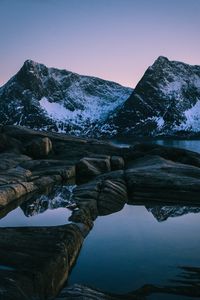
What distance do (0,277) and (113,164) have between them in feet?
87.0

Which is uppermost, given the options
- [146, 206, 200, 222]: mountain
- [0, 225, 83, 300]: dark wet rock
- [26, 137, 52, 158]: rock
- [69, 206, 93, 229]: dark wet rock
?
[26, 137, 52, 158]: rock

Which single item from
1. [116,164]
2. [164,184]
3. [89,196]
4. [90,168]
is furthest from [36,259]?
[116,164]

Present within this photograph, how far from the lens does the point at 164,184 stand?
25.8 metres

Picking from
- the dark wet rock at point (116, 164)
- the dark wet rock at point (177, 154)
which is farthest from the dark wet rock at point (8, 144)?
the dark wet rock at point (177, 154)

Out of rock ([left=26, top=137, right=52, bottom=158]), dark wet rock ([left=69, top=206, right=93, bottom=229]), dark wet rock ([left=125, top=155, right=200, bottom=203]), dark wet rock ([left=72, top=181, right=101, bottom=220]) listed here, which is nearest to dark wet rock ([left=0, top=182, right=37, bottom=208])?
dark wet rock ([left=72, top=181, right=101, bottom=220])

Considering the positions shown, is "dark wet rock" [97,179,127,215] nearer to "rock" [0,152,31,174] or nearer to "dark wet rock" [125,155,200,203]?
"dark wet rock" [125,155,200,203]

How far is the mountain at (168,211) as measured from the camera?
68.5ft

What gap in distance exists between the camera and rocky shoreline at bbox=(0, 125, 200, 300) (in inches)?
425

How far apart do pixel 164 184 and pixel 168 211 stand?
157 inches

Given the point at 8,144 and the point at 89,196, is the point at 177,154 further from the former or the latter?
the point at 89,196

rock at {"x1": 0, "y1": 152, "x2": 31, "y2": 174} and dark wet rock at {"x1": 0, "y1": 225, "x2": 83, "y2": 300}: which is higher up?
rock at {"x1": 0, "y1": 152, "x2": 31, "y2": 174}

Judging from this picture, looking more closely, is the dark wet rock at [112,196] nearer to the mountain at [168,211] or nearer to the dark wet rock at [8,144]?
the mountain at [168,211]

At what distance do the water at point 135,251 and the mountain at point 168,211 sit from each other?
24 cm

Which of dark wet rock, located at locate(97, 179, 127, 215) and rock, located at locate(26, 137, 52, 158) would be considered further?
rock, located at locate(26, 137, 52, 158)
